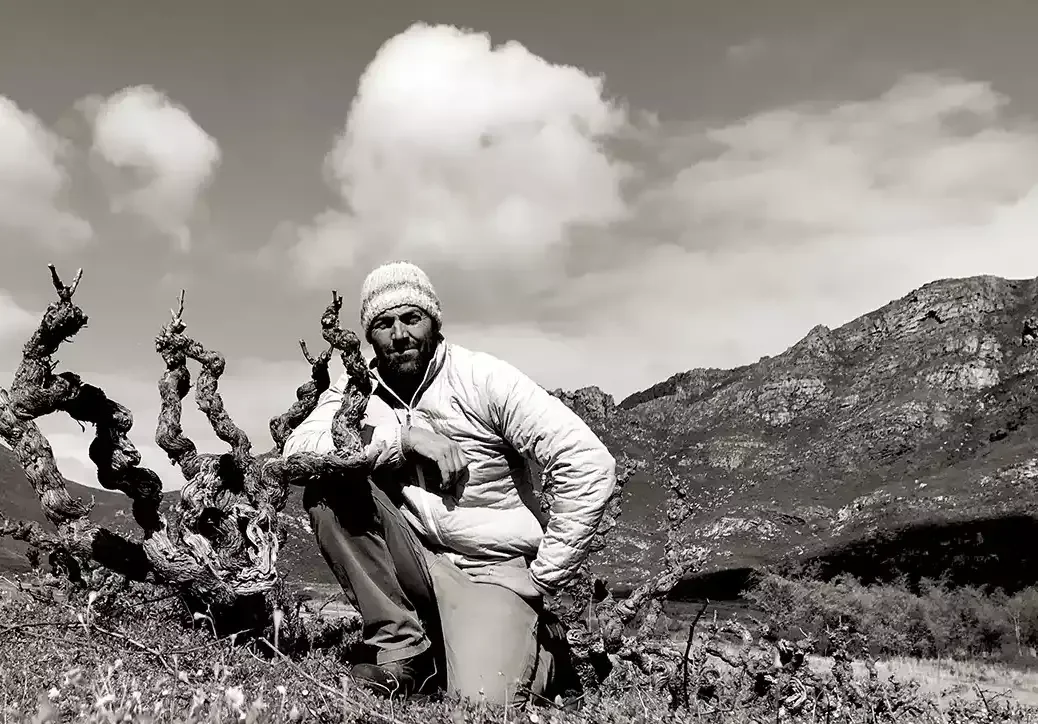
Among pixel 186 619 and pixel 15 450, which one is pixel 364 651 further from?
pixel 15 450

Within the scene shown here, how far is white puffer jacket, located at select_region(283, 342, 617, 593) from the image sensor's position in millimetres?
4141

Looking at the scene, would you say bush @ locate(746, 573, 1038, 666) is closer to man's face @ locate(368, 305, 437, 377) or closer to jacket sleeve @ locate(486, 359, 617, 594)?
jacket sleeve @ locate(486, 359, 617, 594)

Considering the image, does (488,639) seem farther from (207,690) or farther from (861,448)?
(861,448)

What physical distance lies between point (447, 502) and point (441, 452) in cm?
34

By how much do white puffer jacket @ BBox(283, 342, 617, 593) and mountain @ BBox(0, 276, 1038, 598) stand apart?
11520mm

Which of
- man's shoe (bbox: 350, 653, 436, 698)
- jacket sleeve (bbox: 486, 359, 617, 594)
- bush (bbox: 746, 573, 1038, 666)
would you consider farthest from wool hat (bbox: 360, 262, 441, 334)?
bush (bbox: 746, 573, 1038, 666)

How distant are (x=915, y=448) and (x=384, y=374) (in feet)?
146

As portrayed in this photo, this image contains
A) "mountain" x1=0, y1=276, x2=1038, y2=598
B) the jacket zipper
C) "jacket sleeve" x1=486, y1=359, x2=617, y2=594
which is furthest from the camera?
"mountain" x1=0, y1=276, x2=1038, y2=598

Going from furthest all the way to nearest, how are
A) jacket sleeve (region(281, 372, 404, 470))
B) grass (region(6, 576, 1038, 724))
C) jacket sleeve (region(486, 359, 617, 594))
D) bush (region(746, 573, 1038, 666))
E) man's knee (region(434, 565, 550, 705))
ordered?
bush (region(746, 573, 1038, 666)) < jacket sleeve (region(281, 372, 404, 470)) < jacket sleeve (region(486, 359, 617, 594)) < man's knee (region(434, 565, 550, 705)) < grass (region(6, 576, 1038, 724))

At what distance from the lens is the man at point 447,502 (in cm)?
414

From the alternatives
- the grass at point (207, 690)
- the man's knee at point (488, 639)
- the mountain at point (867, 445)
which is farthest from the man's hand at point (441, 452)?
the mountain at point (867, 445)

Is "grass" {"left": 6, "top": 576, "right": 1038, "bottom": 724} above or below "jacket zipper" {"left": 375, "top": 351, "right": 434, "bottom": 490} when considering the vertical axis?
below

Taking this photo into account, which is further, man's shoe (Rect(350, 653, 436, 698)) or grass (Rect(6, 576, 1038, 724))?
man's shoe (Rect(350, 653, 436, 698))

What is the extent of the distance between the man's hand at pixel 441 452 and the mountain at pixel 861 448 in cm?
1169
